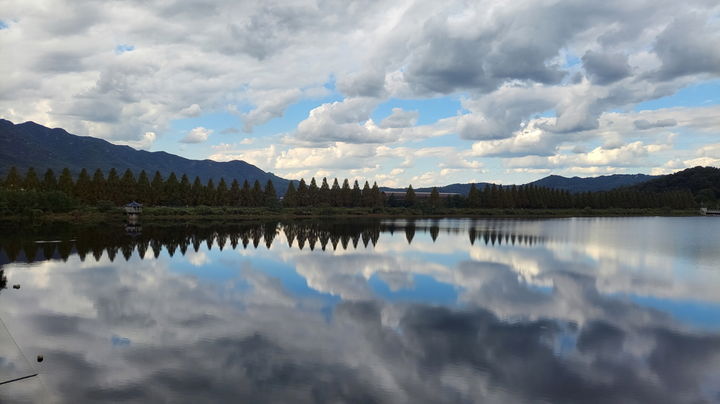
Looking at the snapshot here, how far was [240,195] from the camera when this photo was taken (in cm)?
9850

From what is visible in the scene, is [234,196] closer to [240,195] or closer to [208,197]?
[240,195]

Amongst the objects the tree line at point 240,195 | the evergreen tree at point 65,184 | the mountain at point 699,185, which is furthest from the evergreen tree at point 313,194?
the mountain at point 699,185

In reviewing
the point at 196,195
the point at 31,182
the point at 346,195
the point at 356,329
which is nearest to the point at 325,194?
the point at 346,195

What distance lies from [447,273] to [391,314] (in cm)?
1088

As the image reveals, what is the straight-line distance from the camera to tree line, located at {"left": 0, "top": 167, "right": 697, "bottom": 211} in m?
76.6

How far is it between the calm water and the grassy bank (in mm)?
37456

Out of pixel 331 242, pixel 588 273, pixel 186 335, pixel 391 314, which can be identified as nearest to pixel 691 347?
pixel 391 314

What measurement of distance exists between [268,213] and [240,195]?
939 centimetres

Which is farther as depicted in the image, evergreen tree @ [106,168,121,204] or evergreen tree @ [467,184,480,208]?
evergreen tree @ [467,184,480,208]

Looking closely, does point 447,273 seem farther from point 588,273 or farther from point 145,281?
point 145,281

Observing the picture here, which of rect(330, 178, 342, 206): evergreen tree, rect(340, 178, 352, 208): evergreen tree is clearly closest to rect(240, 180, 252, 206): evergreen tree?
rect(330, 178, 342, 206): evergreen tree

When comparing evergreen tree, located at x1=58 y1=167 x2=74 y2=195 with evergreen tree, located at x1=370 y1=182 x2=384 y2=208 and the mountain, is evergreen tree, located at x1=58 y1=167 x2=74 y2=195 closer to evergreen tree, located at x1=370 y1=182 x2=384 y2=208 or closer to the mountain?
evergreen tree, located at x1=370 y1=182 x2=384 y2=208

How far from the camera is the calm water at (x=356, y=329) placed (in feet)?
38.2

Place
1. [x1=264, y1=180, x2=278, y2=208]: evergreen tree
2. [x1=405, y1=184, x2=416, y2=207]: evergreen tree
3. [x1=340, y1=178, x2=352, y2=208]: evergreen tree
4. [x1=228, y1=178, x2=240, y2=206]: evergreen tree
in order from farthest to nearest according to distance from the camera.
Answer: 1. [x1=405, y1=184, x2=416, y2=207]: evergreen tree
2. [x1=340, y1=178, x2=352, y2=208]: evergreen tree
3. [x1=264, y1=180, x2=278, y2=208]: evergreen tree
4. [x1=228, y1=178, x2=240, y2=206]: evergreen tree
